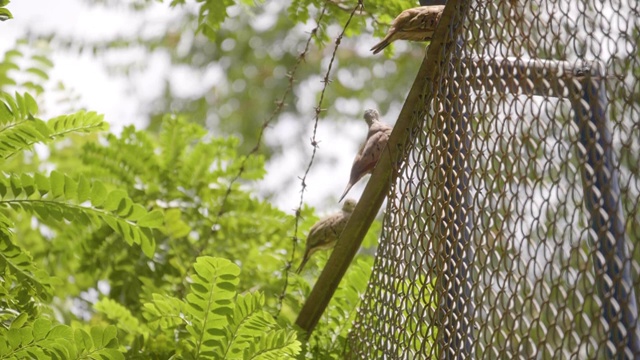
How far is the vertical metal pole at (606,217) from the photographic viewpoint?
73 cm

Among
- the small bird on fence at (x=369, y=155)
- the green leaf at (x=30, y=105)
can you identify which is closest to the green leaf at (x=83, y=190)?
the green leaf at (x=30, y=105)

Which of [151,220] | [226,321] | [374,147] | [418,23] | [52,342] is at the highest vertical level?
[418,23]

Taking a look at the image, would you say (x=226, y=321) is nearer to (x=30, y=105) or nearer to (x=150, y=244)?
(x=150, y=244)

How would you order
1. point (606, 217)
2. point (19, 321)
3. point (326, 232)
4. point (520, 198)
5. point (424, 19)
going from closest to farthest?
point (606, 217), point (520, 198), point (19, 321), point (424, 19), point (326, 232)

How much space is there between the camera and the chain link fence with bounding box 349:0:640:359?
764mm

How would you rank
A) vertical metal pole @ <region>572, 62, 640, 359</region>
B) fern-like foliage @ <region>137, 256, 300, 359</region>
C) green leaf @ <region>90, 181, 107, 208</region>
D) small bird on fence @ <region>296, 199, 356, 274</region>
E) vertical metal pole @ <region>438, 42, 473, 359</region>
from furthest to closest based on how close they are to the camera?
small bird on fence @ <region>296, 199, 356, 274</region>, green leaf @ <region>90, 181, 107, 208</region>, fern-like foliage @ <region>137, 256, 300, 359</region>, vertical metal pole @ <region>438, 42, 473, 359</region>, vertical metal pole @ <region>572, 62, 640, 359</region>

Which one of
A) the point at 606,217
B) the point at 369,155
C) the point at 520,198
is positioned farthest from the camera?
the point at 369,155

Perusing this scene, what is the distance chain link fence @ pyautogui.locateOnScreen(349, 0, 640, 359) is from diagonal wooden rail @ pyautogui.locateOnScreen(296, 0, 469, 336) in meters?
0.01

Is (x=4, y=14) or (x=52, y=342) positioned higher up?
(x=4, y=14)

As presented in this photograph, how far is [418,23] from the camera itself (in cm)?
118

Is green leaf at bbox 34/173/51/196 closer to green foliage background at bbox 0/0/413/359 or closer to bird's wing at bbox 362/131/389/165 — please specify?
green foliage background at bbox 0/0/413/359

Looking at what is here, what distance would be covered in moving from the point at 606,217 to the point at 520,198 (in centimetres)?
17

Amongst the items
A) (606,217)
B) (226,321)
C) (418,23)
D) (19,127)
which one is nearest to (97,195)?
(19,127)

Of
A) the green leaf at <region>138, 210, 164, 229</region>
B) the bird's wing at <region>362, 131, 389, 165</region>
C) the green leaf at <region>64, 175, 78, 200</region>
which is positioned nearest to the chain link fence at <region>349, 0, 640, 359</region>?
the bird's wing at <region>362, 131, 389, 165</region>
